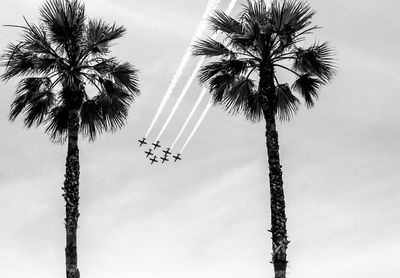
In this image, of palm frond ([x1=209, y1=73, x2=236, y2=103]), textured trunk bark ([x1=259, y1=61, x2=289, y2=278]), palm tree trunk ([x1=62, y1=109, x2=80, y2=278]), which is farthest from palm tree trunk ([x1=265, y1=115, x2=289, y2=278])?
palm tree trunk ([x1=62, y1=109, x2=80, y2=278])

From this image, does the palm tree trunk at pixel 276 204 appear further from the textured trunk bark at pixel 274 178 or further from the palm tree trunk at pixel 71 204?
the palm tree trunk at pixel 71 204

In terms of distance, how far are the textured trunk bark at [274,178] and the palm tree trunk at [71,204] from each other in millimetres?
7695

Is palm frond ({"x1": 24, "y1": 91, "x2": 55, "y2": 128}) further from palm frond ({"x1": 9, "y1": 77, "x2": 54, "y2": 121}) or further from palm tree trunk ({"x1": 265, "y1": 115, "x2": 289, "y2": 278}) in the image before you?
palm tree trunk ({"x1": 265, "y1": 115, "x2": 289, "y2": 278})

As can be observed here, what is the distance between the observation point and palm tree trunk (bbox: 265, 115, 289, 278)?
2477 centimetres

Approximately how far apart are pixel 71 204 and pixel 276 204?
8048mm

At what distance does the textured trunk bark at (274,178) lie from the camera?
24.8 meters

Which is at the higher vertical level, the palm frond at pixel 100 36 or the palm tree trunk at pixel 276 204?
the palm frond at pixel 100 36

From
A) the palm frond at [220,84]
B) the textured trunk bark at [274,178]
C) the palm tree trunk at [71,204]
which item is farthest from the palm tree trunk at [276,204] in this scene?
the palm tree trunk at [71,204]

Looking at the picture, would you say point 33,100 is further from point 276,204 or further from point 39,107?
point 276,204

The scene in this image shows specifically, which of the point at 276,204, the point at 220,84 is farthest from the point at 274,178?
the point at 220,84

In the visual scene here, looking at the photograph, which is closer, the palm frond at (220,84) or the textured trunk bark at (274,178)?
the textured trunk bark at (274,178)

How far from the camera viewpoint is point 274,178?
2591cm

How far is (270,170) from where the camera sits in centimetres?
2612

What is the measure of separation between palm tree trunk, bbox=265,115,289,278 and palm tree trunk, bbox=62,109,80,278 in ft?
25.3
